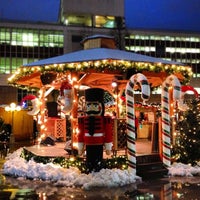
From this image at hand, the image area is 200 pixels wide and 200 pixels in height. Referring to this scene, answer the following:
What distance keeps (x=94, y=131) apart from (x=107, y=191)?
2025 millimetres

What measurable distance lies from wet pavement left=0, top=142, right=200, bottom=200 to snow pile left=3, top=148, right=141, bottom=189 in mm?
274

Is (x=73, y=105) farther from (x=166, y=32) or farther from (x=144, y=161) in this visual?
(x=166, y=32)

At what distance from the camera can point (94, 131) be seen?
1067 cm

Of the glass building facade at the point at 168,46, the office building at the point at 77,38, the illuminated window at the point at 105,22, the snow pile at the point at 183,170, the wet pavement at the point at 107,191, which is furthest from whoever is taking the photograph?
the illuminated window at the point at 105,22

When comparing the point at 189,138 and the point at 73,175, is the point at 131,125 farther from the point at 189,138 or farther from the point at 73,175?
the point at 189,138

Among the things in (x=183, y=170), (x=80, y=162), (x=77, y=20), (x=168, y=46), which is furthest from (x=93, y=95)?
(x=168, y=46)

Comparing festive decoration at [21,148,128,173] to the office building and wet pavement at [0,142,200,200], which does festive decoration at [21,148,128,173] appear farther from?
the office building

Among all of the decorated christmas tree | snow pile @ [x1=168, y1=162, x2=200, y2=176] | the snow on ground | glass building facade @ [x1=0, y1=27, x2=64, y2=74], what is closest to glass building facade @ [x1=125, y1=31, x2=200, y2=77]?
glass building facade @ [x1=0, y1=27, x2=64, y2=74]

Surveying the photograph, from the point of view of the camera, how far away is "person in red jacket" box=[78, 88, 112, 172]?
420 inches

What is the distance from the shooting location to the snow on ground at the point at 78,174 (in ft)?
32.8

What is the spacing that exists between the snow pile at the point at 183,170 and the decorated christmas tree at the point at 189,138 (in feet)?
1.55

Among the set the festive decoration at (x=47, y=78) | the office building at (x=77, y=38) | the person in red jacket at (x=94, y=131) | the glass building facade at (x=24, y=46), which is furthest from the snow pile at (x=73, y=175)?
the glass building facade at (x=24, y=46)

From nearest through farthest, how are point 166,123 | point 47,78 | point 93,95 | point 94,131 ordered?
point 94,131 → point 93,95 → point 166,123 → point 47,78

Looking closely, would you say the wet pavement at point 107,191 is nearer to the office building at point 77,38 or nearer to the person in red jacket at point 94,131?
the person in red jacket at point 94,131
